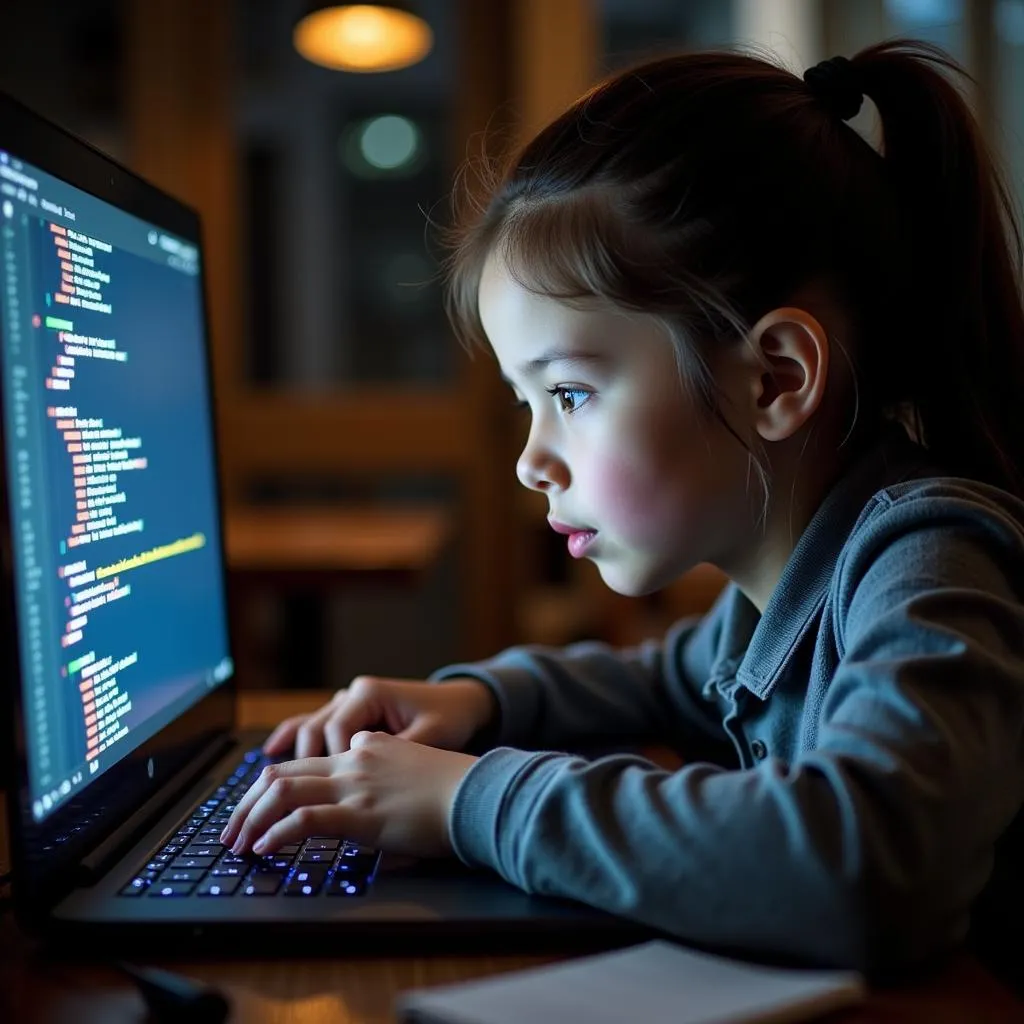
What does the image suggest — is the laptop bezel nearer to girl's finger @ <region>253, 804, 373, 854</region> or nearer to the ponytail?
girl's finger @ <region>253, 804, 373, 854</region>

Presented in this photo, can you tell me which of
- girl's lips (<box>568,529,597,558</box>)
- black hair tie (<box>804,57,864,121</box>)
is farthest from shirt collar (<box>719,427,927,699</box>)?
black hair tie (<box>804,57,864,121</box>)

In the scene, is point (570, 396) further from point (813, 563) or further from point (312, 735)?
point (312, 735)

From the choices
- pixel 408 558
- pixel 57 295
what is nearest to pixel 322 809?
pixel 57 295

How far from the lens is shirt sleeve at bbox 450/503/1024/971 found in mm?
498

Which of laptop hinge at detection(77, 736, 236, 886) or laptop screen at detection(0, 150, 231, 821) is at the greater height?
laptop screen at detection(0, 150, 231, 821)

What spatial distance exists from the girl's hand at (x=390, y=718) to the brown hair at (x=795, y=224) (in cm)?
29

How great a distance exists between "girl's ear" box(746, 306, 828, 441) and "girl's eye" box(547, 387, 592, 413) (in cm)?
10

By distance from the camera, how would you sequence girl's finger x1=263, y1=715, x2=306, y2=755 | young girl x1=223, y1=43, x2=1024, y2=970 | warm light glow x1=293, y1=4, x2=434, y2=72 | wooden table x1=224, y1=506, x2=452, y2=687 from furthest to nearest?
1. warm light glow x1=293, y1=4, x2=434, y2=72
2. wooden table x1=224, y1=506, x2=452, y2=687
3. girl's finger x1=263, y1=715, x2=306, y2=755
4. young girl x1=223, y1=43, x2=1024, y2=970

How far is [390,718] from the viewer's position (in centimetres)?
86

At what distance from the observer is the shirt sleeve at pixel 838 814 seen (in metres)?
0.50

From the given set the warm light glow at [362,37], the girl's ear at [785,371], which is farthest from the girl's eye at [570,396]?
the warm light glow at [362,37]

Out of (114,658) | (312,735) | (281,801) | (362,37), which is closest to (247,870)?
(281,801)

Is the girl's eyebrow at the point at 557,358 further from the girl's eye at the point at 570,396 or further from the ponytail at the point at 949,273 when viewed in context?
the ponytail at the point at 949,273

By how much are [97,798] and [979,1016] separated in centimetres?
43
